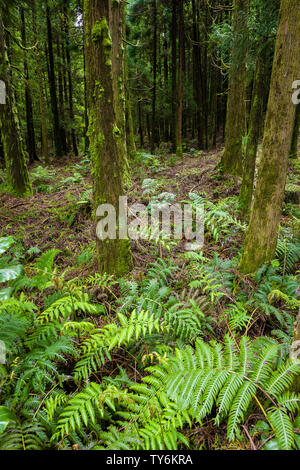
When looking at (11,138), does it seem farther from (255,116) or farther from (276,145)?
(276,145)

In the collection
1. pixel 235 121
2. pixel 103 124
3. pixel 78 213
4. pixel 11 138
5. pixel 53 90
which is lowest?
pixel 78 213

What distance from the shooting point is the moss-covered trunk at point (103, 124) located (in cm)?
273

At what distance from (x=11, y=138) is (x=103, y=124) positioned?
17.7ft

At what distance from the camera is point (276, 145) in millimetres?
2727

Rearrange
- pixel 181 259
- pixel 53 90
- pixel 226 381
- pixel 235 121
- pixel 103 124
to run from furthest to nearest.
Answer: pixel 53 90, pixel 235 121, pixel 181 259, pixel 103 124, pixel 226 381

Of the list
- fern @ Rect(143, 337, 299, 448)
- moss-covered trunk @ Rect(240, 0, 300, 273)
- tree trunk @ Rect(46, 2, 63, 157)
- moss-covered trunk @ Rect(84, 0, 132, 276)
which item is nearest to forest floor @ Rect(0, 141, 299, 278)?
moss-covered trunk @ Rect(84, 0, 132, 276)

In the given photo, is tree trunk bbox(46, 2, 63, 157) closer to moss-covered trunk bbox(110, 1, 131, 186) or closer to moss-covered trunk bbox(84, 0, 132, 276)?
moss-covered trunk bbox(110, 1, 131, 186)

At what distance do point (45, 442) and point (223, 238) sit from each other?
366 centimetres

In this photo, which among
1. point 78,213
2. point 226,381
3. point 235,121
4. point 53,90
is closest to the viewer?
point 226,381

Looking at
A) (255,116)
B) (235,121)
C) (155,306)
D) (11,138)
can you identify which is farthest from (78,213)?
(235,121)

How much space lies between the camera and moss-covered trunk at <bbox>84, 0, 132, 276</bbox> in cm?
273

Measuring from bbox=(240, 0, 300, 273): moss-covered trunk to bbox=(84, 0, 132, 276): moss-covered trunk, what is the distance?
1.79 metres

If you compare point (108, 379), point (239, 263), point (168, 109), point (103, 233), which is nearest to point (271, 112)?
point (239, 263)
